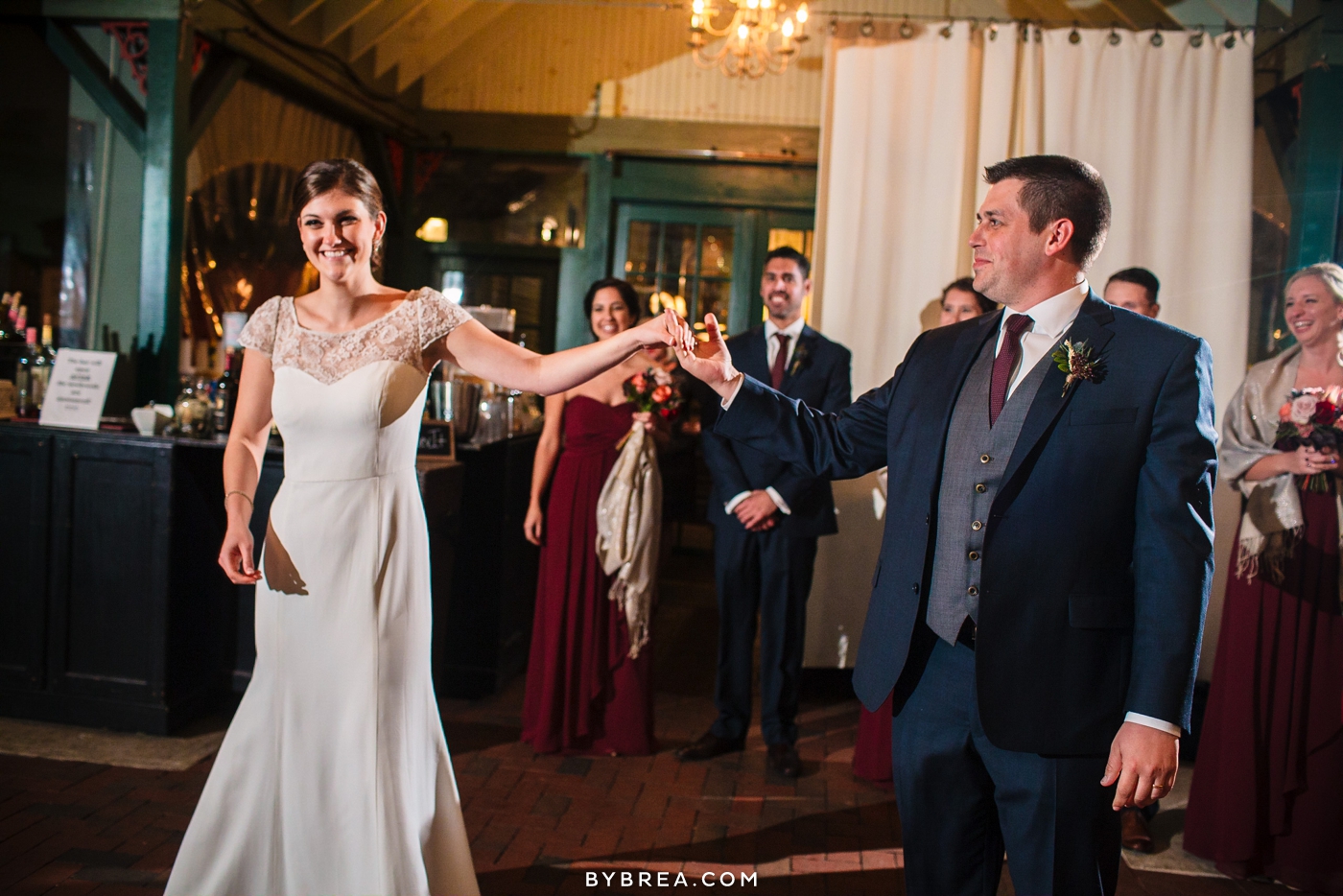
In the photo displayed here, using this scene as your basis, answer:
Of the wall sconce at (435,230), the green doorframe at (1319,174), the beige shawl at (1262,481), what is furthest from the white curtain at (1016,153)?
the wall sconce at (435,230)

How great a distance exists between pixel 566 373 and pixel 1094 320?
111 centimetres

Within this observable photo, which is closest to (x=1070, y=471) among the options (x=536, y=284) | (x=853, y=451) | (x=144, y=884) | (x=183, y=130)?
(x=853, y=451)

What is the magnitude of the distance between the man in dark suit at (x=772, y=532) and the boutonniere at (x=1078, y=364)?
198cm

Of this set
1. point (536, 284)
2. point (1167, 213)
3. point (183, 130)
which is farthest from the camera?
point (536, 284)

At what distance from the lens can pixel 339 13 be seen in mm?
7184

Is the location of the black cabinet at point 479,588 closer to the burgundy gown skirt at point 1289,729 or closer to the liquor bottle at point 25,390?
the liquor bottle at point 25,390

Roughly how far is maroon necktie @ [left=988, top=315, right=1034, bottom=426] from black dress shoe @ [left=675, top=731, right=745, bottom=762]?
7.94 feet

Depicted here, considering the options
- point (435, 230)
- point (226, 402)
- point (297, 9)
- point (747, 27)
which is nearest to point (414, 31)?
point (297, 9)

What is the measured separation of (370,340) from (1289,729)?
2943mm

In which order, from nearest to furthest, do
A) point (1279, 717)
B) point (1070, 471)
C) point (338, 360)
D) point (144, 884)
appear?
point (1070, 471) → point (338, 360) → point (144, 884) → point (1279, 717)

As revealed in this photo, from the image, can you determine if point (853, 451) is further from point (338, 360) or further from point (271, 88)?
point (271, 88)

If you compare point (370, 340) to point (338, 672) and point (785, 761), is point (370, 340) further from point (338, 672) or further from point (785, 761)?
point (785, 761)

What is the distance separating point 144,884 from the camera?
2730 mm

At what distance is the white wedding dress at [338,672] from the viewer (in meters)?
2.32
